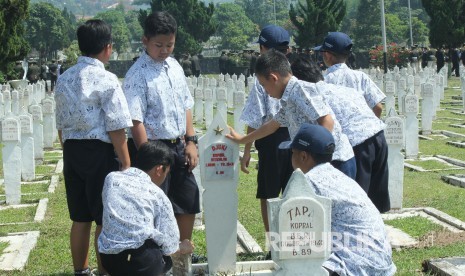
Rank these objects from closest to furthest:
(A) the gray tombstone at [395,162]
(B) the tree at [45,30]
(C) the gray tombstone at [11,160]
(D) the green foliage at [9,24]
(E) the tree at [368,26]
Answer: (A) the gray tombstone at [395,162]
(C) the gray tombstone at [11,160]
(D) the green foliage at [9,24]
(E) the tree at [368,26]
(B) the tree at [45,30]

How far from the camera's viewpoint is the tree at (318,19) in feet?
145

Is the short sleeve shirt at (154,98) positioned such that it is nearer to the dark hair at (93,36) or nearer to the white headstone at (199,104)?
the dark hair at (93,36)

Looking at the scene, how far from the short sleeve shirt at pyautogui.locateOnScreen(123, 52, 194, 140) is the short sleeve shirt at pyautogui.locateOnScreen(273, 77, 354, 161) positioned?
0.78 metres

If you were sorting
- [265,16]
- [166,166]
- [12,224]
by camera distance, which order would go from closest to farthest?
[166,166] < [12,224] < [265,16]

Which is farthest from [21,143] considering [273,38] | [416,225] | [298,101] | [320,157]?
[320,157]

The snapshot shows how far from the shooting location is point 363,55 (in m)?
56.9

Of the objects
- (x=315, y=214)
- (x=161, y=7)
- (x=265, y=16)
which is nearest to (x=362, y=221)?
(x=315, y=214)

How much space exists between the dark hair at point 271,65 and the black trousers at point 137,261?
52.1 inches

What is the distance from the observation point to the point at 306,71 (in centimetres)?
626

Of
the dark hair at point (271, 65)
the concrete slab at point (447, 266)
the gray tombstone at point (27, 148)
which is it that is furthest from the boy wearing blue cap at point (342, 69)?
the gray tombstone at point (27, 148)

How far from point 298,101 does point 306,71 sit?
64cm

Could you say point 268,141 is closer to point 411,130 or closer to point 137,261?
point 137,261

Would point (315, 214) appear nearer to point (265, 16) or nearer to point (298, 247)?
point (298, 247)

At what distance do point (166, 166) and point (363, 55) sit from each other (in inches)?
2067
